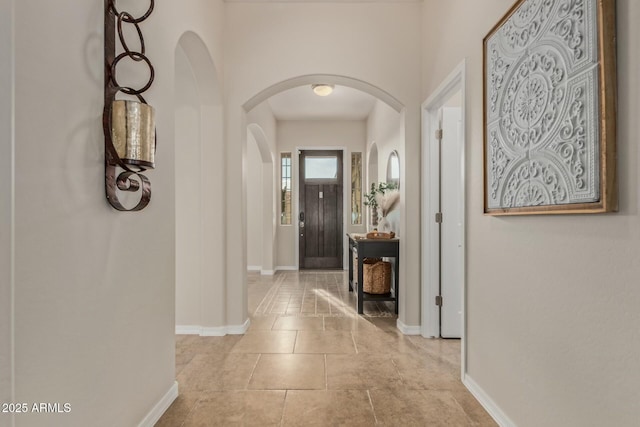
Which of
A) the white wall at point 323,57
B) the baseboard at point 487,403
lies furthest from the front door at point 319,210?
the baseboard at point 487,403

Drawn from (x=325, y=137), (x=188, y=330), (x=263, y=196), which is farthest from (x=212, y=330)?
(x=325, y=137)

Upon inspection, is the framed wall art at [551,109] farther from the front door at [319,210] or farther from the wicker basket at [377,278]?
the front door at [319,210]

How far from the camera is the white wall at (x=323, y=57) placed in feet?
11.2

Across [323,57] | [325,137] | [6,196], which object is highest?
[325,137]

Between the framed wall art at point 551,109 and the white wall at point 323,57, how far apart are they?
4.64ft

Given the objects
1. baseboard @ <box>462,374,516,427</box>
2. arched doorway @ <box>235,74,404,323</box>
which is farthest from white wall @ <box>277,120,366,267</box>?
baseboard @ <box>462,374,516,427</box>

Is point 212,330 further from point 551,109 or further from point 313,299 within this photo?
point 551,109

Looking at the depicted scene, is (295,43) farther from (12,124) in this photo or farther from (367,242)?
(12,124)

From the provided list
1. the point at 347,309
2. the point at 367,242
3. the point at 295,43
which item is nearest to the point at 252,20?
the point at 295,43

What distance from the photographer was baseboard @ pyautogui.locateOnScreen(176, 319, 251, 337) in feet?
11.0

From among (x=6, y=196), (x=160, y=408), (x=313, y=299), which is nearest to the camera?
(x=6, y=196)

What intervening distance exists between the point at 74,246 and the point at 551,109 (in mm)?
1884

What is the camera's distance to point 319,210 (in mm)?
7406

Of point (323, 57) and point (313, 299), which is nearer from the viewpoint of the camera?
point (323, 57)
